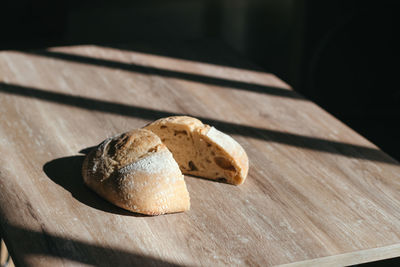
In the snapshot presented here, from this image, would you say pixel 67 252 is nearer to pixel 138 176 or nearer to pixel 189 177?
pixel 138 176

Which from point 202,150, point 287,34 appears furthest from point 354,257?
point 287,34

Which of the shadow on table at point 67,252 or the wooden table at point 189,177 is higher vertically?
the wooden table at point 189,177

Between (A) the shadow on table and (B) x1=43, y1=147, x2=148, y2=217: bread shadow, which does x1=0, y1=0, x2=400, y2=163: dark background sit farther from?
(A) the shadow on table

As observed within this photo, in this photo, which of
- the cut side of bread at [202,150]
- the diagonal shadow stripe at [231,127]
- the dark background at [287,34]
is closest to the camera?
the cut side of bread at [202,150]

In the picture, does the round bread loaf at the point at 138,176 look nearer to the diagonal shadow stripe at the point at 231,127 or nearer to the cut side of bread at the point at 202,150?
the cut side of bread at the point at 202,150

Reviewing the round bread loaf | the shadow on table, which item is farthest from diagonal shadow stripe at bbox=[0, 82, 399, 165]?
the shadow on table

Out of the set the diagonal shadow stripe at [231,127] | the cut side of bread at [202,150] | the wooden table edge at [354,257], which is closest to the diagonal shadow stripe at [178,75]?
the diagonal shadow stripe at [231,127]

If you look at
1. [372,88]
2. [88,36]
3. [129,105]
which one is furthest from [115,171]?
[88,36]
